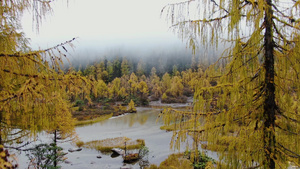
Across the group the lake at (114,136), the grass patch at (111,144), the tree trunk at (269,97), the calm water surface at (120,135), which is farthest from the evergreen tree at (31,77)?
the grass patch at (111,144)

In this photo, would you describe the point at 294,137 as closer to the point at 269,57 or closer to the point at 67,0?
the point at 269,57

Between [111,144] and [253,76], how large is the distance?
14828mm

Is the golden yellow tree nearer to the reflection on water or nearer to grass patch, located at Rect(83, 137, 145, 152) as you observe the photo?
the reflection on water

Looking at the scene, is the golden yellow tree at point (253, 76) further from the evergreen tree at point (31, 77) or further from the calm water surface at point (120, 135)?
the calm water surface at point (120, 135)

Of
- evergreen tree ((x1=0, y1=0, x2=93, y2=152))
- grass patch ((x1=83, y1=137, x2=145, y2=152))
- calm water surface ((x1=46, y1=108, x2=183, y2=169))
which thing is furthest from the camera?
grass patch ((x1=83, y1=137, x2=145, y2=152))

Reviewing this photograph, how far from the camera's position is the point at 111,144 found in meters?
15.6

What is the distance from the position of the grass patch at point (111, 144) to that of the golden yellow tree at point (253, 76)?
12398 mm

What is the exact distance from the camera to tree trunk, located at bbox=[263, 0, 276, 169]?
2.22 meters

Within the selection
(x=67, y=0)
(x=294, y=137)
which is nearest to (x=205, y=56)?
(x=294, y=137)

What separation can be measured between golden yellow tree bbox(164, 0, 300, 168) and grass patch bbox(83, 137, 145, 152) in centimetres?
1240

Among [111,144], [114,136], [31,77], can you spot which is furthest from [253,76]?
[114,136]

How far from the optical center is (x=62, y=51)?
244 centimetres

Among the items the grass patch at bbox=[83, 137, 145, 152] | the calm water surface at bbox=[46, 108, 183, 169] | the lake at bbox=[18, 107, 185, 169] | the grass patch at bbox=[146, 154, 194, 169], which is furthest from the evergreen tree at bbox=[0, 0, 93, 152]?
the grass patch at bbox=[83, 137, 145, 152]

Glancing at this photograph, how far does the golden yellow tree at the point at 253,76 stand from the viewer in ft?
6.97
